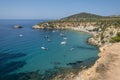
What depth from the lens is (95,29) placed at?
144 m

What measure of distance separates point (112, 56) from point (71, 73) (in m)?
11.1

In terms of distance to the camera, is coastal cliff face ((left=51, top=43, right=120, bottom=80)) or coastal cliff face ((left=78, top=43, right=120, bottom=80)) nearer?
coastal cliff face ((left=78, top=43, right=120, bottom=80))

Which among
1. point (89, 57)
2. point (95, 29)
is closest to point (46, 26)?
point (95, 29)

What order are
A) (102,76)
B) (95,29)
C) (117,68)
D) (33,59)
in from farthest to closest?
(95,29), (33,59), (117,68), (102,76)

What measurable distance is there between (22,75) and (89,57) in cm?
2797

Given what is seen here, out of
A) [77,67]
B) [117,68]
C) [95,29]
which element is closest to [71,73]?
[77,67]

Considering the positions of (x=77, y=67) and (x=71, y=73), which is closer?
(x=71, y=73)

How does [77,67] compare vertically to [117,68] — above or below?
below

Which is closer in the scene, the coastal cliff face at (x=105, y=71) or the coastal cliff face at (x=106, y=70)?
the coastal cliff face at (x=106, y=70)

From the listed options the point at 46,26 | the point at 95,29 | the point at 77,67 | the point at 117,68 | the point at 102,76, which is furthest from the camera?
the point at 46,26

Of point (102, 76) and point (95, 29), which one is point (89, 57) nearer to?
point (102, 76)

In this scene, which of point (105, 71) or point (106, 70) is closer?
point (105, 71)

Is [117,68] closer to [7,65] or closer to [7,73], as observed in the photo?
[7,73]

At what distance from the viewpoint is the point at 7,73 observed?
46.7m
